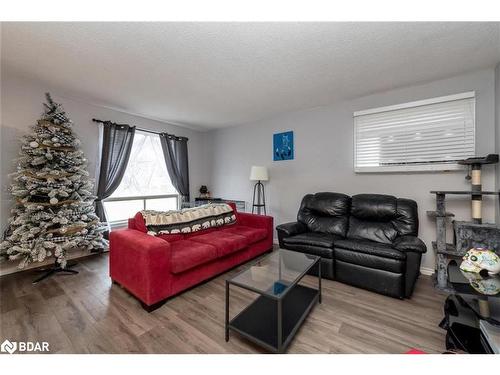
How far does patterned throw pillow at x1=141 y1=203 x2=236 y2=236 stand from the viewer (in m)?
2.51

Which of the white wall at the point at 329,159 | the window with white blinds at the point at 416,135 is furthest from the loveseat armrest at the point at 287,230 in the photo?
the window with white blinds at the point at 416,135

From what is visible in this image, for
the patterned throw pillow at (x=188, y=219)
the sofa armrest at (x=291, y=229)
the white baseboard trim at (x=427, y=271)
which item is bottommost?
the white baseboard trim at (x=427, y=271)

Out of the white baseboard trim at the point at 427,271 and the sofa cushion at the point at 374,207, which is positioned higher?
the sofa cushion at the point at 374,207

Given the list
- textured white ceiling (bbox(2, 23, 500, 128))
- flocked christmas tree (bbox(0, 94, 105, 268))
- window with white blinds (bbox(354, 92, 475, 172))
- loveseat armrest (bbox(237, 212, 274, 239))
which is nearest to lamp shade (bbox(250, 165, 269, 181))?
loveseat armrest (bbox(237, 212, 274, 239))

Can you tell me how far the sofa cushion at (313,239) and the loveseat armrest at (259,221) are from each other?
568 millimetres

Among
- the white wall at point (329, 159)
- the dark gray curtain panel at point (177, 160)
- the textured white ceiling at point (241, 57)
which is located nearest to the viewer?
the textured white ceiling at point (241, 57)

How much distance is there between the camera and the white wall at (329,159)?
237cm

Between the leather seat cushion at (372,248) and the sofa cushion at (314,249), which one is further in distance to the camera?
the sofa cushion at (314,249)

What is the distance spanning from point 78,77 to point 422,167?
439 centimetres

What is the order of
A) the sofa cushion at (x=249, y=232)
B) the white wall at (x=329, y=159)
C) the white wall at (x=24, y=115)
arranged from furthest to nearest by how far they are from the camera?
the sofa cushion at (x=249, y=232), the white wall at (x=24, y=115), the white wall at (x=329, y=159)

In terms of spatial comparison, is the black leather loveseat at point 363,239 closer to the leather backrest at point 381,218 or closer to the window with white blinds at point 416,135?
the leather backrest at point 381,218

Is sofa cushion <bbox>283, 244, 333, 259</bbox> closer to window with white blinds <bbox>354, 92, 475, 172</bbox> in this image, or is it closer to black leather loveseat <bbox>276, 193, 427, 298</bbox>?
black leather loveseat <bbox>276, 193, 427, 298</bbox>

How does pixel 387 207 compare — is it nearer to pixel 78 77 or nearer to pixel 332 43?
pixel 332 43

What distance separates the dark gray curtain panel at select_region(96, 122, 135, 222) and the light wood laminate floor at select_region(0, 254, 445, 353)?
147 centimetres
